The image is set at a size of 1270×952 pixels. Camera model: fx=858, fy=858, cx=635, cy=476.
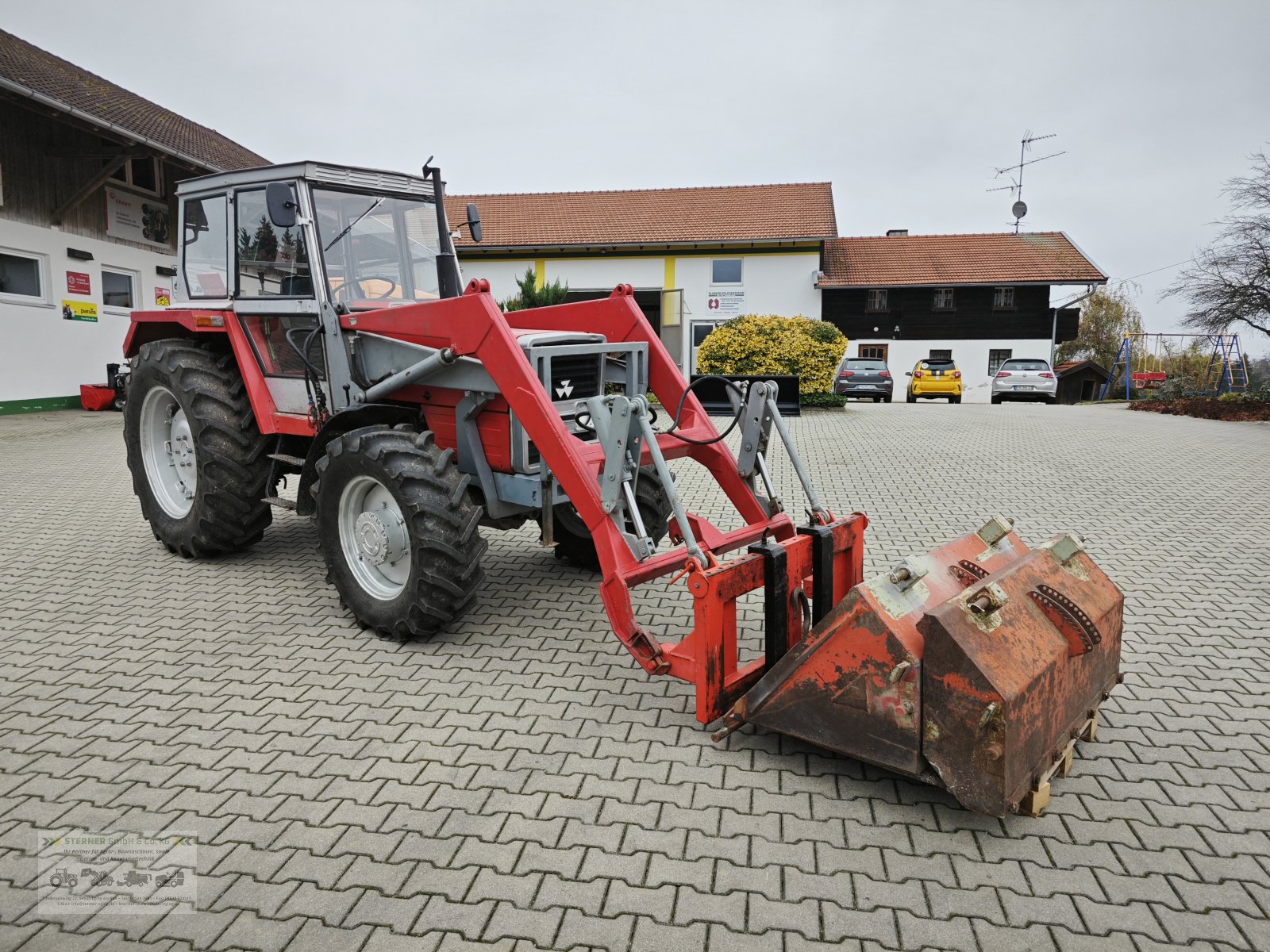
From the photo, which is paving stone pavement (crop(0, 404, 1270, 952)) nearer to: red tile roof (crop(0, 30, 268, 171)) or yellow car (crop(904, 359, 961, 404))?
red tile roof (crop(0, 30, 268, 171))

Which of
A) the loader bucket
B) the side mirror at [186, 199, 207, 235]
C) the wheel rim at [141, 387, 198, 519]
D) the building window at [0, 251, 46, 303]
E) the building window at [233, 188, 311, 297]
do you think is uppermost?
the building window at [0, 251, 46, 303]

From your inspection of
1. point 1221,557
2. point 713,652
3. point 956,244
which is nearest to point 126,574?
point 713,652

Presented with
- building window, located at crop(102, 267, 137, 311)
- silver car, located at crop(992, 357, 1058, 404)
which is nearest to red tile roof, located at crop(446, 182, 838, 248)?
silver car, located at crop(992, 357, 1058, 404)

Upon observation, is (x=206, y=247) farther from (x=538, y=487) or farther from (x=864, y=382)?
(x=864, y=382)

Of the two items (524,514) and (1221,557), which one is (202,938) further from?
(1221,557)

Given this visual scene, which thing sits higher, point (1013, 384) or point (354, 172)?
point (354, 172)

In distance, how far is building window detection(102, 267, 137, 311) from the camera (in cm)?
1691

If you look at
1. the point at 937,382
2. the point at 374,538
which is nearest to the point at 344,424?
the point at 374,538

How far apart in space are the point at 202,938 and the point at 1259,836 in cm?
333

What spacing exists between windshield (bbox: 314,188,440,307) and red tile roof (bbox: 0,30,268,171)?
446 inches

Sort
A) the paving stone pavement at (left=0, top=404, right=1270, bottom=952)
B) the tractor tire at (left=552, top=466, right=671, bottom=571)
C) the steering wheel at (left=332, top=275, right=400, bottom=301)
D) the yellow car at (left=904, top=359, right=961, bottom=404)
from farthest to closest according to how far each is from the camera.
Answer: the yellow car at (left=904, top=359, right=961, bottom=404) → the tractor tire at (left=552, top=466, right=671, bottom=571) → the steering wheel at (left=332, top=275, right=400, bottom=301) → the paving stone pavement at (left=0, top=404, right=1270, bottom=952)

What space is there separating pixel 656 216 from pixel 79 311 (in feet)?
67.6

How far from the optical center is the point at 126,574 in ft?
19.1

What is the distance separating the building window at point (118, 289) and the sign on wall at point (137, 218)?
0.74 meters
